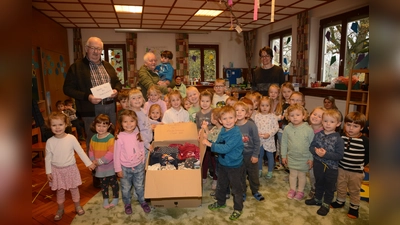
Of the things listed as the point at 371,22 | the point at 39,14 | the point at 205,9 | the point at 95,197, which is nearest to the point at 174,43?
the point at 205,9

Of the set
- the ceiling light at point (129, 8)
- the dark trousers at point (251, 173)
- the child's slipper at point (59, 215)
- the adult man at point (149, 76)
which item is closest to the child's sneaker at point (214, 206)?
the dark trousers at point (251, 173)

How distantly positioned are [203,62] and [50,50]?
14.7ft

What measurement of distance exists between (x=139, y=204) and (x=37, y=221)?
0.89m

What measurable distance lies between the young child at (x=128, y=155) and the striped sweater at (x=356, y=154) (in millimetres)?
1865

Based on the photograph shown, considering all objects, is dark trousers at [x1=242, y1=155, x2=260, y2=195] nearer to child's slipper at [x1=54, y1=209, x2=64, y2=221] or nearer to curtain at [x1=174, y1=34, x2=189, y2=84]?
child's slipper at [x1=54, y1=209, x2=64, y2=221]

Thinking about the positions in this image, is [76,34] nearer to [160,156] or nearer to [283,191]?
[160,156]

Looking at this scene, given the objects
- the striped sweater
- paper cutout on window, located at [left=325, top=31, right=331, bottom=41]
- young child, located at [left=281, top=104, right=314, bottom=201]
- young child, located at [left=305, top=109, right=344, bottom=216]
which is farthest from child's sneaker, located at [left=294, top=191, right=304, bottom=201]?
paper cutout on window, located at [left=325, top=31, right=331, bottom=41]

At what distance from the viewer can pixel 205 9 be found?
5660 millimetres

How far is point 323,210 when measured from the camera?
7.75 ft

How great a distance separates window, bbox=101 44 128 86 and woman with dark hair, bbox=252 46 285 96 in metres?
5.42

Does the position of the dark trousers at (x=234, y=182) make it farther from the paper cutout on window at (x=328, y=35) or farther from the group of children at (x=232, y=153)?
the paper cutout on window at (x=328, y=35)

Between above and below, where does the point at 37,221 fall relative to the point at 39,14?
below

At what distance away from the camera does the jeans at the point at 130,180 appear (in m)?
2.36

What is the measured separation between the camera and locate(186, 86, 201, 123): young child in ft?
10.1
